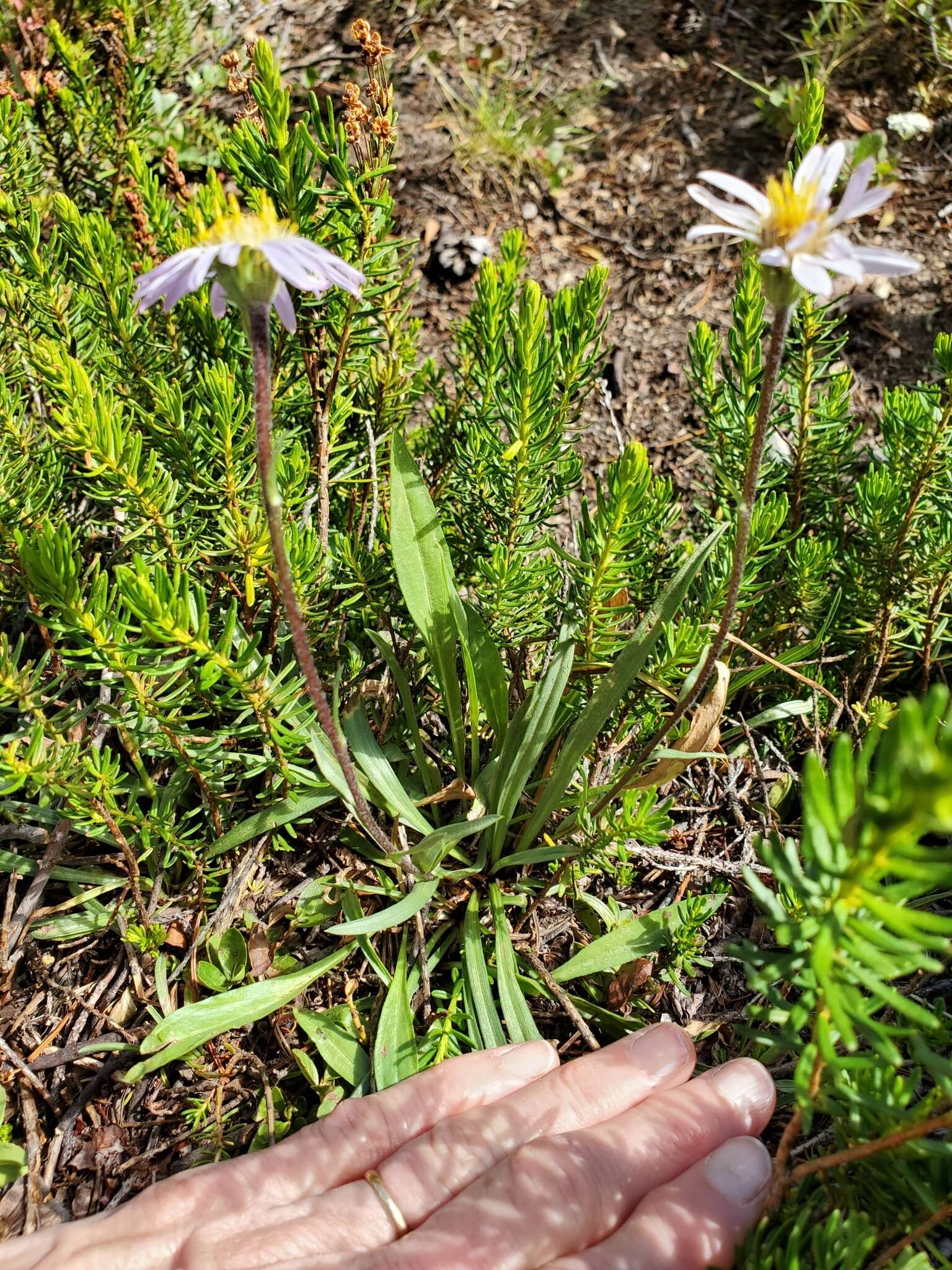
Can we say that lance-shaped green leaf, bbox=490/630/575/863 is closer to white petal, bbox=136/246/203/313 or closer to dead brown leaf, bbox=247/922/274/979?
dead brown leaf, bbox=247/922/274/979

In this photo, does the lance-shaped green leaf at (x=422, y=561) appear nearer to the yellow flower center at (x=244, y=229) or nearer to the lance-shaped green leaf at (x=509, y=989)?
the lance-shaped green leaf at (x=509, y=989)

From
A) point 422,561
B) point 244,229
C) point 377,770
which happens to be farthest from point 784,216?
point 377,770

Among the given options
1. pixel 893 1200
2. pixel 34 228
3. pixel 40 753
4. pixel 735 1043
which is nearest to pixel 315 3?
pixel 34 228

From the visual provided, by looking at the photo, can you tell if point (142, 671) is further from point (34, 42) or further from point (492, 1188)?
point (34, 42)

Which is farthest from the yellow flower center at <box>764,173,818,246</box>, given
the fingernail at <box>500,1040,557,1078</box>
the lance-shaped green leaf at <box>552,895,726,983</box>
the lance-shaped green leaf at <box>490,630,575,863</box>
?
the fingernail at <box>500,1040,557,1078</box>

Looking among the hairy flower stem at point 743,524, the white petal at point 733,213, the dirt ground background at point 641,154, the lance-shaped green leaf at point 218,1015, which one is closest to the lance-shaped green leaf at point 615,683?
the hairy flower stem at point 743,524

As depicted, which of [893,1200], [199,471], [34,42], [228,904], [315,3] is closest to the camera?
[893,1200]
